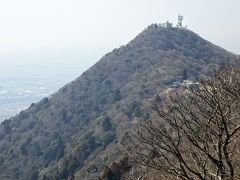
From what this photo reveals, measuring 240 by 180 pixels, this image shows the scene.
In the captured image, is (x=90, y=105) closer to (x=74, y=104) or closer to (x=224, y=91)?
(x=74, y=104)

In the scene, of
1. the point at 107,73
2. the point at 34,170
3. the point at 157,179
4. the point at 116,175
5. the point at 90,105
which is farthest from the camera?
the point at 107,73

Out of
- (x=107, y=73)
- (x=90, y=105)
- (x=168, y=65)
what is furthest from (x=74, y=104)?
(x=168, y=65)

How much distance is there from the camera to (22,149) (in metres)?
95.5

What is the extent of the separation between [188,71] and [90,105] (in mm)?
22745

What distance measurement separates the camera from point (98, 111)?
10112 cm

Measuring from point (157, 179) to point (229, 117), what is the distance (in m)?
10.7

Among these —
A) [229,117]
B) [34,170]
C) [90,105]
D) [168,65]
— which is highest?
[229,117]

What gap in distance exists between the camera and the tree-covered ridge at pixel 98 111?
262 feet

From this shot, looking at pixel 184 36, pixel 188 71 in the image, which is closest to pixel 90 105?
pixel 188 71

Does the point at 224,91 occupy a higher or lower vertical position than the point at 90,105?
higher

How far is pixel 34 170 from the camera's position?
85188mm

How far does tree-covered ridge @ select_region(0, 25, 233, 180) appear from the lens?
7994cm

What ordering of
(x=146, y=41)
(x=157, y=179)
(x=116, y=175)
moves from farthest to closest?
(x=146, y=41)
(x=116, y=175)
(x=157, y=179)

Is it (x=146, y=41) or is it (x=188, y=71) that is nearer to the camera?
(x=188, y=71)
